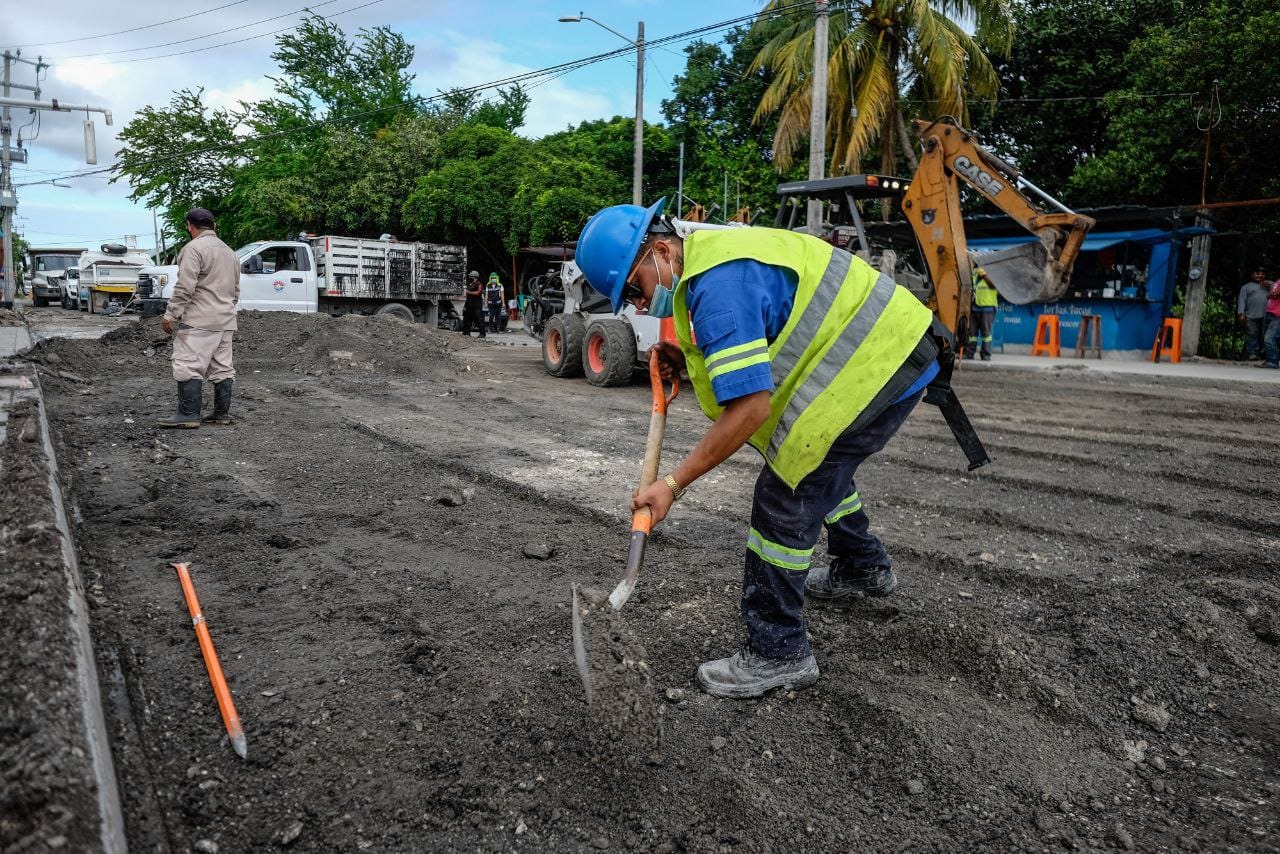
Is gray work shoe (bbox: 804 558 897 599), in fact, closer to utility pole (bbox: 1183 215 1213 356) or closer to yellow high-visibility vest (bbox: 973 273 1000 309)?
yellow high-visibility vest (bbox: 973 273 1000 309)

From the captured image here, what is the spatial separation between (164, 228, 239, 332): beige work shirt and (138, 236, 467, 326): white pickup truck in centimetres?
948

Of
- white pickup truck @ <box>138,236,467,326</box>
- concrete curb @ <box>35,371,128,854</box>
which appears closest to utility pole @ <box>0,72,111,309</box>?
white pickup truck @ <box>138,236,467,326</box>

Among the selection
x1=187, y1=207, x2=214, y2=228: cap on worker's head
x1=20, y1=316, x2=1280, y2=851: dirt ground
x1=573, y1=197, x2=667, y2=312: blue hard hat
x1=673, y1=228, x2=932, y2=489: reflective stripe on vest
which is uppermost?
x1=187, y1=207, x2=214, y2=228: cap on worker's head

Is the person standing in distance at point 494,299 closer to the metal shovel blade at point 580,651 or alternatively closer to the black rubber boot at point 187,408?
the black rubber boot at point 187,408

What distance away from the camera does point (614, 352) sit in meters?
10.9

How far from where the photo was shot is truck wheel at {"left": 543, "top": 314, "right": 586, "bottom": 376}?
11953mm

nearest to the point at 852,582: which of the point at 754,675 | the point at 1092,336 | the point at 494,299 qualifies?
the point at 754,675

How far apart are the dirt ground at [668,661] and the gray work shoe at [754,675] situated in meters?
0.06

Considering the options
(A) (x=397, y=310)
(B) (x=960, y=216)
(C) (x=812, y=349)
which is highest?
(B) (x=960, y=216)

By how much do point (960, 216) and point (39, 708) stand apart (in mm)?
10146

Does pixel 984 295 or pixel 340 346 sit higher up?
pixel 984 295

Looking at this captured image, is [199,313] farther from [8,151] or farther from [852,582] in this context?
[8,151]

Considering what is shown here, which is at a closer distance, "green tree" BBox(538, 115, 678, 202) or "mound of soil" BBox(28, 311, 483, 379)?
"mound of soil" BBox(28, 311, 483, 379)

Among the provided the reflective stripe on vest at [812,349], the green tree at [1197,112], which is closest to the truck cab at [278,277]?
the green tree at [1197,112]
